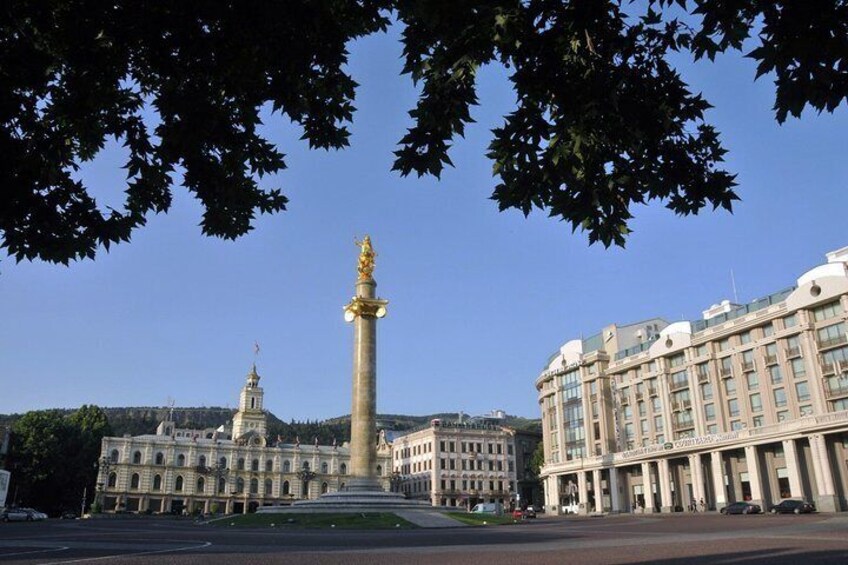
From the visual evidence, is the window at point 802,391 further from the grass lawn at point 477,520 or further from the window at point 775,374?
the grass lawn at point 477,520

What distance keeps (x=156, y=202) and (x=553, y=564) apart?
11.1 meters

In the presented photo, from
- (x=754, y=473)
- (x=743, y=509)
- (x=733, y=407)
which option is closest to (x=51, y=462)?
(x=743, y=509)

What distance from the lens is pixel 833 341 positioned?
57188 mm

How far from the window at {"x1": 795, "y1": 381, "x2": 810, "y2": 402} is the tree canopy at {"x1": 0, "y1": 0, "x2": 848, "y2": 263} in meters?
61.7

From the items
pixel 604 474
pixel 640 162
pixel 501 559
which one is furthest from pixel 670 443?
pixel 640 162

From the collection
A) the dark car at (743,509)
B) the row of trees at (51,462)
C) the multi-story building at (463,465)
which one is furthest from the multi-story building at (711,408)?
the row of trees at (51,462)

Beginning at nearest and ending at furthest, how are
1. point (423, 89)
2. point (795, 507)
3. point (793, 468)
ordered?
point (423, 89) < point (795, 507) < point (793, 468)

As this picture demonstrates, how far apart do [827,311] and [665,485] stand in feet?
83.9

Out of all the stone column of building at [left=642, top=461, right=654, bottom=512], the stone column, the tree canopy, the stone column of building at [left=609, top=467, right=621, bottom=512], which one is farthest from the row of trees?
the tree canopy

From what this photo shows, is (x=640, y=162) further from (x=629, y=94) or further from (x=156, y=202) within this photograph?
(x=156, y=202)

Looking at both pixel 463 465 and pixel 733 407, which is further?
pixel 463 465

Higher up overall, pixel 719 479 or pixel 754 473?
pixel 754 473

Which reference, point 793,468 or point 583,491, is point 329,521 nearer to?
point 793,468

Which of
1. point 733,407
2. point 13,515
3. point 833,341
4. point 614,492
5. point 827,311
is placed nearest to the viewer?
point 833,341
